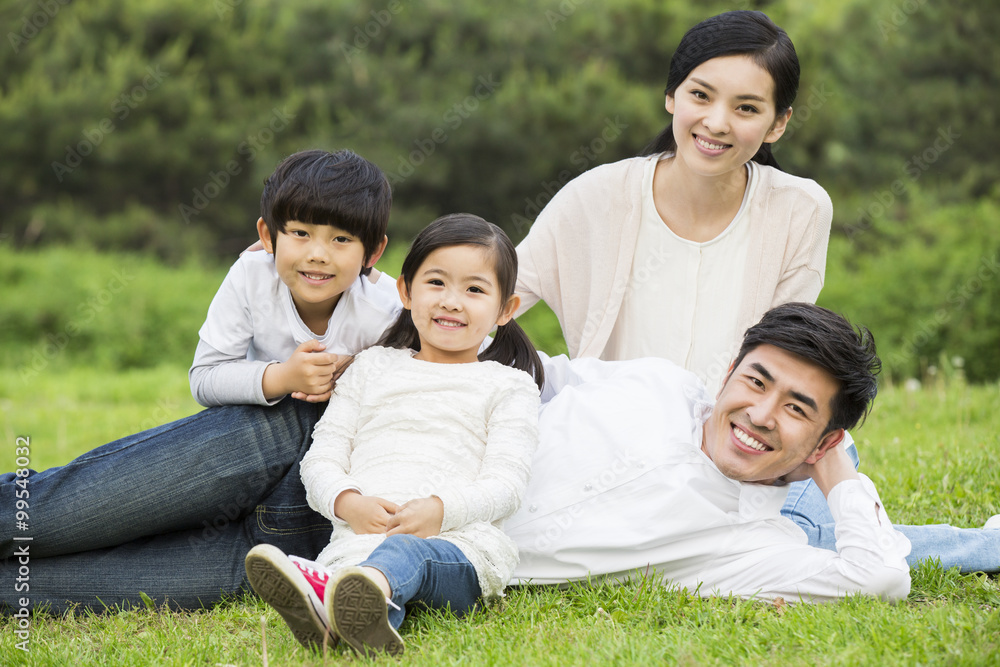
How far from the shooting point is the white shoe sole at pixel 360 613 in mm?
2186

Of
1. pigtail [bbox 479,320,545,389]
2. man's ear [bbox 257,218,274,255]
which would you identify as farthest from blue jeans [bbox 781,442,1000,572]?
man's ear [bbox 257,218,274,255]

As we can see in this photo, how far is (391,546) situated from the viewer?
239 cm

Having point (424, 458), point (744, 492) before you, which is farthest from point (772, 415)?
point (424, 458)

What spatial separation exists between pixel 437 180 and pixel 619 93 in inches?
108

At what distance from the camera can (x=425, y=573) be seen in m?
→ 2.43

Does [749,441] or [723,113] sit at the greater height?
[723,113]

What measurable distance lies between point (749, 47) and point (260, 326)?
1.90 meters

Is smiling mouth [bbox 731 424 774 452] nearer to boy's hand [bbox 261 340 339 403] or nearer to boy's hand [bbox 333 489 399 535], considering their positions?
boy's hand [bbox 333 489 399 535]

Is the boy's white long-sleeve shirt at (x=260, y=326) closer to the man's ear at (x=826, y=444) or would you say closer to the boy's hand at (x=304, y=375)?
the boy's hand at (x=304, y=375)

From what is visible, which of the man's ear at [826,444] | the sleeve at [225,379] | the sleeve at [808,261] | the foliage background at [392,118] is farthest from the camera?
the foliage background at [392,118]

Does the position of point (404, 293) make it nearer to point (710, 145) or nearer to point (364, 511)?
point (364, 511)

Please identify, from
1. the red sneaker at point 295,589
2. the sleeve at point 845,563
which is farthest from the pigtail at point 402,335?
the sleeve at point 845,563

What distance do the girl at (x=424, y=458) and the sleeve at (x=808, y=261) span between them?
113 cm

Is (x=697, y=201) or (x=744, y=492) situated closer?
(x=744, y=492)
